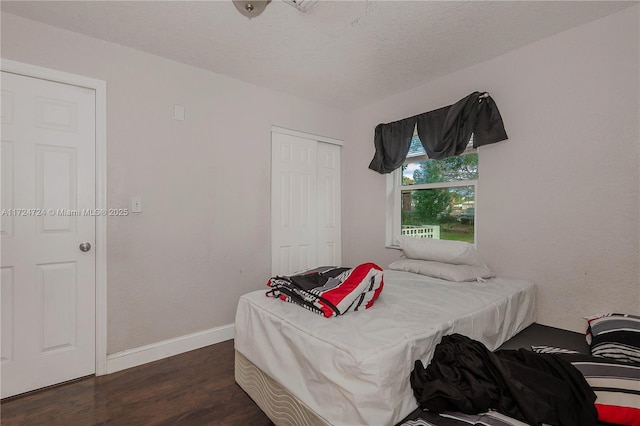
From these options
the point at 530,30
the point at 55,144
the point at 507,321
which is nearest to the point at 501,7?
the point at 530,30

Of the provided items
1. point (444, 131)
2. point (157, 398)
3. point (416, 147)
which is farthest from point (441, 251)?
point (157, 398)

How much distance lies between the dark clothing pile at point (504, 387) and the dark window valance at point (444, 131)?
1846mm

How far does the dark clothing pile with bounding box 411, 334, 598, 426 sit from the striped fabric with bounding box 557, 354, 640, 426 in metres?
0.05

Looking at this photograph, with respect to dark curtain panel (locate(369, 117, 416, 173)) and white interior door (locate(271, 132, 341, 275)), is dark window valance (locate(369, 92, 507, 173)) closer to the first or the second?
dark curtain panel (locate(369, 117, 416, 173))

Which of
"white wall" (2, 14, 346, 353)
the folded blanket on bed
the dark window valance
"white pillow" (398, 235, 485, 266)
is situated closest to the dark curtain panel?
the dark window valance

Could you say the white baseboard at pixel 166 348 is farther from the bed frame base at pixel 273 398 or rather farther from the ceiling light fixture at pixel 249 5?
the ceiling light fixture at pixel 249 5

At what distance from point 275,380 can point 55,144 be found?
220 cm

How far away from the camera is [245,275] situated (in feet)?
9.67

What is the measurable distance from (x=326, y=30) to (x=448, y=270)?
2.03m

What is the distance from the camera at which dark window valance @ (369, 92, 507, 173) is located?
251cm

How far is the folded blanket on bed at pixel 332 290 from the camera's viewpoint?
155 centimetres

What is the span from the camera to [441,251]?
251 cm

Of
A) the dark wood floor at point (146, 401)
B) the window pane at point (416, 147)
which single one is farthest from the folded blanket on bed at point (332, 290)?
the window pane at point (416, 147)

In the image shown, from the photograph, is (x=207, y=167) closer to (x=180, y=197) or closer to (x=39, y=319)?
(x=180, y=197)
